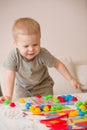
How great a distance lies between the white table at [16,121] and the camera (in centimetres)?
95

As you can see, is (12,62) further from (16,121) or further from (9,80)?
(16,121)

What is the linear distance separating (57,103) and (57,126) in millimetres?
334

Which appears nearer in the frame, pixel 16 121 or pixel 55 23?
pixel 16 121

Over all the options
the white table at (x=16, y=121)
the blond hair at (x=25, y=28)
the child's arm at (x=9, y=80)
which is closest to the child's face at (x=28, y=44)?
the blond hair at (x=25, y=28)

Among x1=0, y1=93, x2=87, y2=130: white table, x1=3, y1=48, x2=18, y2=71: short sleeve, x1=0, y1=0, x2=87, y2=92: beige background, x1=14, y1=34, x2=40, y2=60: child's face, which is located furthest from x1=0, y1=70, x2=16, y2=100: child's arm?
x1=0, y1=0, x2=87, y2=92: beige background

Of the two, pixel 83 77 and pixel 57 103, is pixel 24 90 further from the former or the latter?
pixel 83 77

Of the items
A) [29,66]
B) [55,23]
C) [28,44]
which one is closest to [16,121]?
[28,44]

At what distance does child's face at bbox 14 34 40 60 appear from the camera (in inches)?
58.5

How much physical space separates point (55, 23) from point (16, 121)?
1701mm

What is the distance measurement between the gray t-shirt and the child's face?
0.10 metres

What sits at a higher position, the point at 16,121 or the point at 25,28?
the point at 25,28

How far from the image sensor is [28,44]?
150cm

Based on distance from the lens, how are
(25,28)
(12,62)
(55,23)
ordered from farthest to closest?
(55,23), (12,62), (25,28)

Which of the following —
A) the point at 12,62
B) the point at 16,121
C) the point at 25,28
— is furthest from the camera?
the point at 12,62
